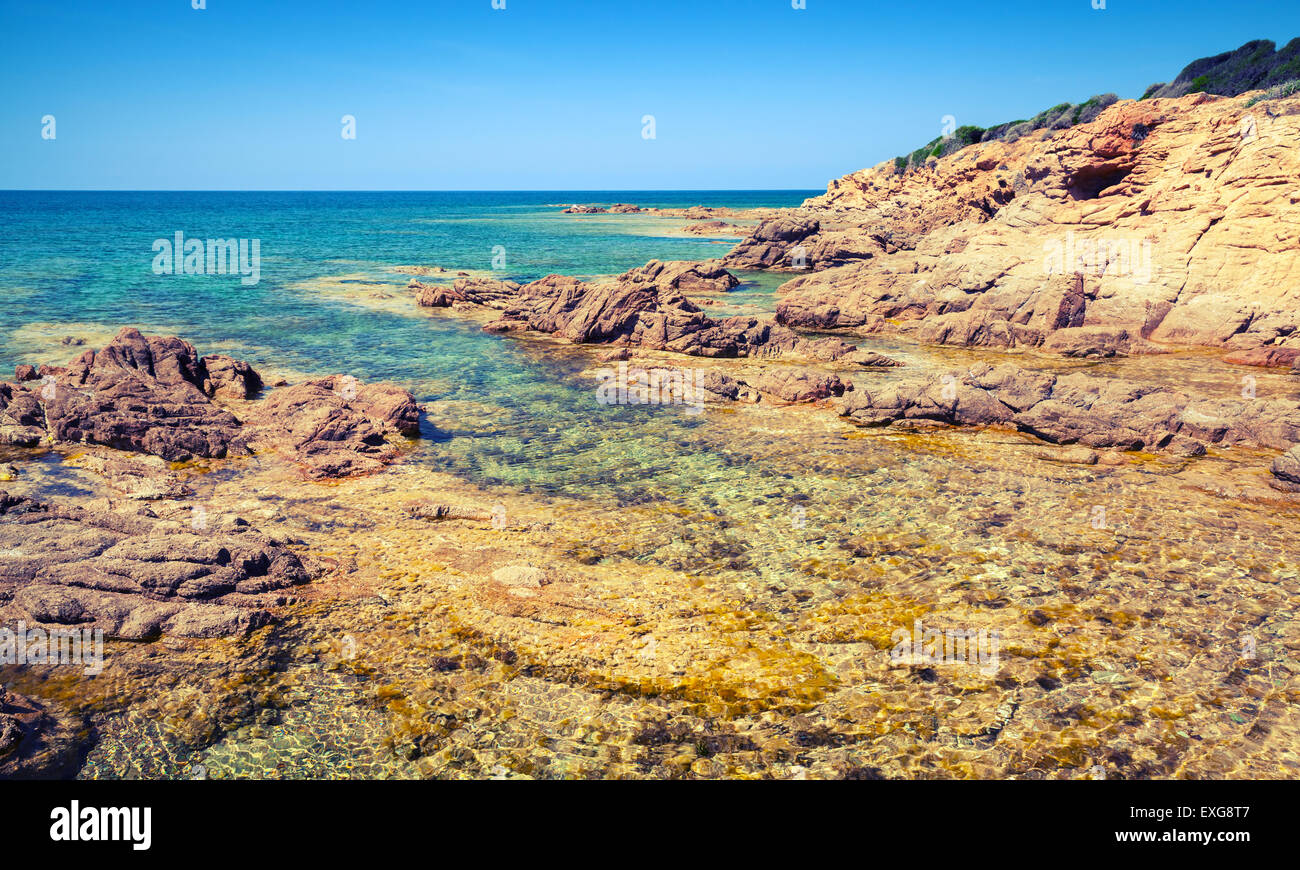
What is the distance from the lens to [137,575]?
8844 mm

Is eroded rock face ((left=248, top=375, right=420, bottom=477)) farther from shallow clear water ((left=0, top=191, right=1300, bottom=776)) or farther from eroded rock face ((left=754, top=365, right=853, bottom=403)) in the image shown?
eroded rock face ((left=754, top=365, right=853, bottom=403))

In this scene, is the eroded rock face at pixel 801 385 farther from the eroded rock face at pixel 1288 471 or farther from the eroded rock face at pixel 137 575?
the eroded rock face at pixel 137 575

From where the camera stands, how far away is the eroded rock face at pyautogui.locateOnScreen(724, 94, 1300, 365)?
2336cm

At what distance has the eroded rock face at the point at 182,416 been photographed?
47.5ft

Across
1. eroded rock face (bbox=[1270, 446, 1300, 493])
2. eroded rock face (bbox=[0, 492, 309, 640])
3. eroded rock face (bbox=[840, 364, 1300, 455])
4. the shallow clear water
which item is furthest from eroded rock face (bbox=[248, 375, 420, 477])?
eroded rock face (bbox=[1270, 446, 1300, 493])

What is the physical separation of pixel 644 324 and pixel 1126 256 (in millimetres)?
18104

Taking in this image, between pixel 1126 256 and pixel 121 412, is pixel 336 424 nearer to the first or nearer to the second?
pixel 121 412

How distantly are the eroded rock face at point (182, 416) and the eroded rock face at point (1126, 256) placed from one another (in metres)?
20.0

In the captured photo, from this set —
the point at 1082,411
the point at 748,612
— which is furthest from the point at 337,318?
the point at 1082,411

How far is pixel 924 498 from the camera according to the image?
1270 cm

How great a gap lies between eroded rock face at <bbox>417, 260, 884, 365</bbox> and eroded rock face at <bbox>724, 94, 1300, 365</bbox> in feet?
17.1
